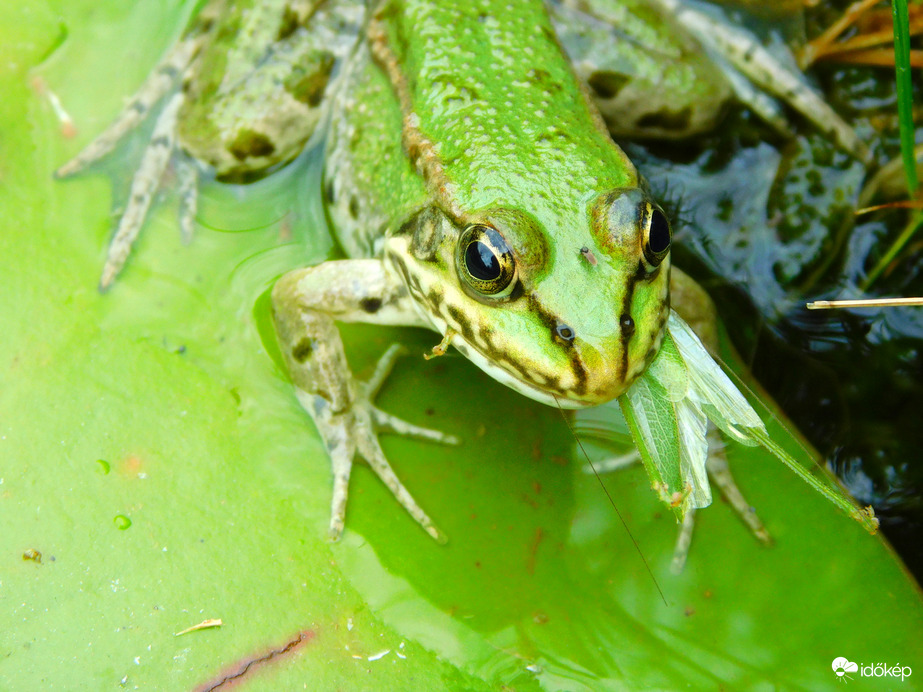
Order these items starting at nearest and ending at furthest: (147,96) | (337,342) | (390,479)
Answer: (390,479), (337,342), (147,96)

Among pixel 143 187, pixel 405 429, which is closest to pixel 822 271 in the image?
pixel 405 429

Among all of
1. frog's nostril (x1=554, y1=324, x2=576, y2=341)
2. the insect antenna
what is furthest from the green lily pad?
frog's nostril (x1=554, y1=324, x2=576, y2=341)

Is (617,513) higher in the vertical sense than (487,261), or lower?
lower

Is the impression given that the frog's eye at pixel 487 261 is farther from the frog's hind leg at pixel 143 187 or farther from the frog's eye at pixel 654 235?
the frog's hind leg at pixel 143 187

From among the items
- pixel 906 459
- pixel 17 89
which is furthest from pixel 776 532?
pixel 17 89

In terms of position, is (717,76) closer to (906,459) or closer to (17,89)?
(906,459)

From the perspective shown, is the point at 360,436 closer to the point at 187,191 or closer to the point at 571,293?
the point at 571,293

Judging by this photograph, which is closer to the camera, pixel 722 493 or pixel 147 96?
pixel 722 493

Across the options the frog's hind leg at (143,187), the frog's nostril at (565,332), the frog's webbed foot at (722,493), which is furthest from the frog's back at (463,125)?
the frog's webbed foot at (722,493)
